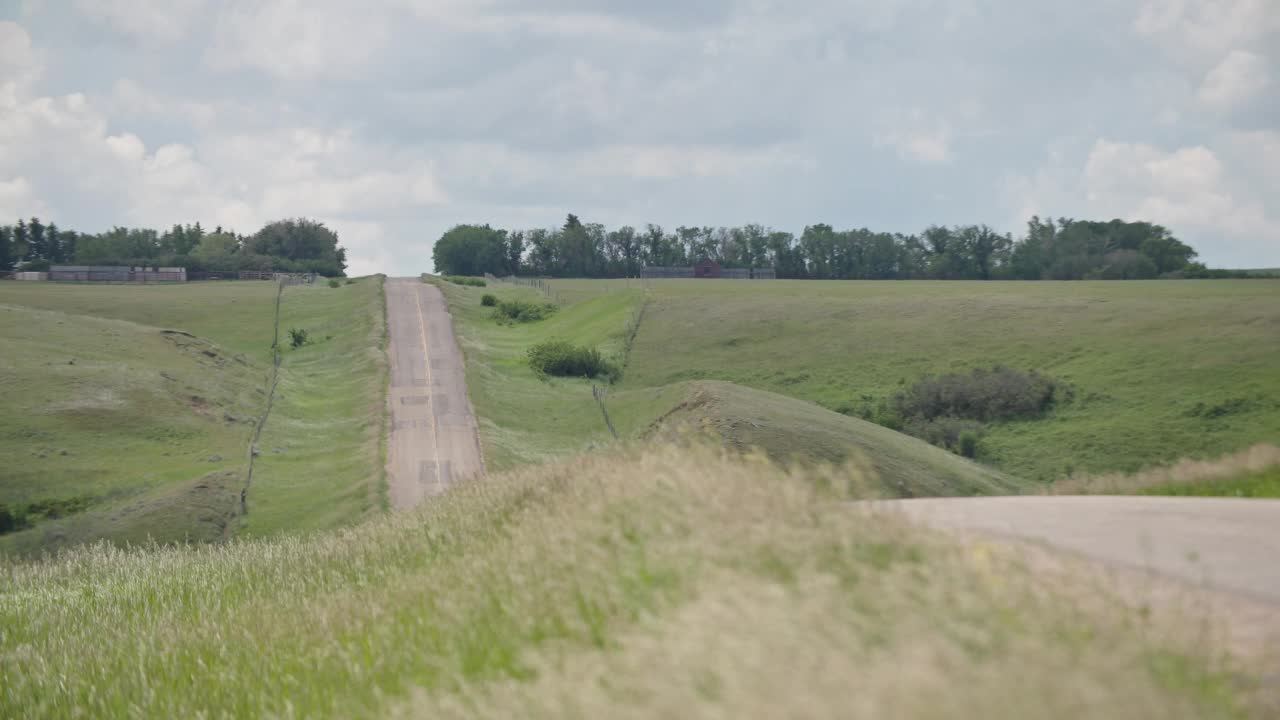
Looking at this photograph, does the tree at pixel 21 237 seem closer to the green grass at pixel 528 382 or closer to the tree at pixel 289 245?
the tree at pixel 289 245

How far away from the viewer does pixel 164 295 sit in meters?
109

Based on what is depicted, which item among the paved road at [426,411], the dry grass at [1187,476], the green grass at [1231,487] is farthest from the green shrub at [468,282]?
the green grass at [1231,487]

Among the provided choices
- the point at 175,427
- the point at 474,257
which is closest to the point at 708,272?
the point at 474,257

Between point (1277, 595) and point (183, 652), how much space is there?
11.8 metres

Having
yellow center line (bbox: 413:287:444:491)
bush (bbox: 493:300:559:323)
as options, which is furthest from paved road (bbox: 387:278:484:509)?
bush (bbox: 493:300:559:323)

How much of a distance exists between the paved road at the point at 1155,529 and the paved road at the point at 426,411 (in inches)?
468

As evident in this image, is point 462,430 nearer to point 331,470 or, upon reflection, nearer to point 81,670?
point 331,470

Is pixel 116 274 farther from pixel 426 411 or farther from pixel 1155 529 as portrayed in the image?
pixel 1155 529

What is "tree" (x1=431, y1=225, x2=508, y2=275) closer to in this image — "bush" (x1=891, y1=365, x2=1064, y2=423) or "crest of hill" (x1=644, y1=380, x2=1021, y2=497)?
"bush" (x1=891, y1=365, x2=1064, y2=423)

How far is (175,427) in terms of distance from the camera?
174ft

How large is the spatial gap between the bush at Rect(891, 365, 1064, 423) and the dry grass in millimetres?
39789

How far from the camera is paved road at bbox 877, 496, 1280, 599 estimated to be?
911cm

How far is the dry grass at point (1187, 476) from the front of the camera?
56.5 feet

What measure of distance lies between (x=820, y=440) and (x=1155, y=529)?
21613 millimetres
